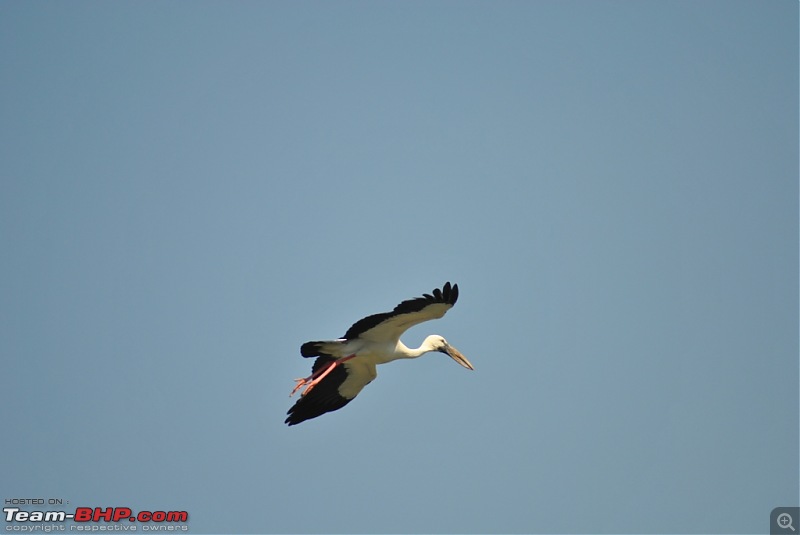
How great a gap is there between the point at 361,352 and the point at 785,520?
29.9 feet

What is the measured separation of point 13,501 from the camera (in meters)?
24.5

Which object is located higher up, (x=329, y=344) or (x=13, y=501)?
Answer: (x=329, y=344)

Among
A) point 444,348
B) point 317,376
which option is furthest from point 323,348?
point 444,348

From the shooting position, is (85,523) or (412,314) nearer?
(412,314)

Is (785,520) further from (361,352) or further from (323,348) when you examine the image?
(323,348)

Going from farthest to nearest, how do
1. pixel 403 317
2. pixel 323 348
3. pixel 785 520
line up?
1. pixel 785 520
2. pixel 323 348
3. pixel 403 317

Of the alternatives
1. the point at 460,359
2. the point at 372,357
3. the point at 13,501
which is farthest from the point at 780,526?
the point at 13,501

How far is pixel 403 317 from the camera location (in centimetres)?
2253

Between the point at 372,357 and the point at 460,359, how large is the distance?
6.82 ft

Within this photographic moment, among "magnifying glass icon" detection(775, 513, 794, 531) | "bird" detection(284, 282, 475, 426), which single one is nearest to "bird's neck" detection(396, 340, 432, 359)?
"bird" detection(284, 282, 475, 426)

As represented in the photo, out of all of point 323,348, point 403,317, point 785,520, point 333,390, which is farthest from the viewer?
point 785,520

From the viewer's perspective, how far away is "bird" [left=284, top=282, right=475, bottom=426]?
2205cm

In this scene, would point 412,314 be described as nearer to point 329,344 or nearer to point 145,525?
point 329,344

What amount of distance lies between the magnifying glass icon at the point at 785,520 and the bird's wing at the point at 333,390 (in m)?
8.53
